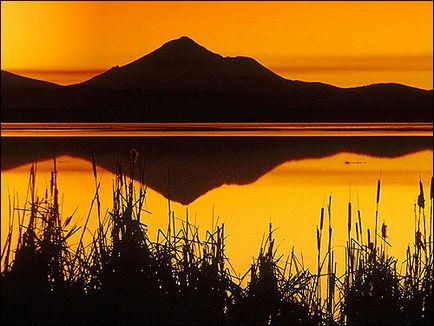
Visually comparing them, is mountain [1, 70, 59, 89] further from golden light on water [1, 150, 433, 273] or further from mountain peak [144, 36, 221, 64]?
golden light on water [1, 150, 433, 273]

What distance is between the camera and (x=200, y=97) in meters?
78.8

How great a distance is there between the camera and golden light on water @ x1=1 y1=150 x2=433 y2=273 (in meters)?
7.84

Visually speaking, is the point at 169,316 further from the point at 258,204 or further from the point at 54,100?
the point at 54,100

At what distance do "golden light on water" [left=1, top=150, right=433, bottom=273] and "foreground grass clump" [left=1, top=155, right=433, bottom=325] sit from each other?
18.0 inches

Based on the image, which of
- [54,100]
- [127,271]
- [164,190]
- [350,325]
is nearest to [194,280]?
[127,271]

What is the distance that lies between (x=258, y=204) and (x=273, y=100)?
74.6 meters

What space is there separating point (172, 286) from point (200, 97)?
7375 centimetres

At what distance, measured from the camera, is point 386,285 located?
208 inches

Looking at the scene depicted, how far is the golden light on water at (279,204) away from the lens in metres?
7.84

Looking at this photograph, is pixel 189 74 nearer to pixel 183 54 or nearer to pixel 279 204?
pixel 183 54

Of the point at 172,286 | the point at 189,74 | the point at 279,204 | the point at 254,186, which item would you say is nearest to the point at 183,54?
the point at 189,74

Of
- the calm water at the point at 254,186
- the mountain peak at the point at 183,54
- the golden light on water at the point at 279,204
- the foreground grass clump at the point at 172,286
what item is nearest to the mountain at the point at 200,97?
the mountain peak at the point at 183,54

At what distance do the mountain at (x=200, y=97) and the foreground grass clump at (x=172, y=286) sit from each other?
61.7 metres

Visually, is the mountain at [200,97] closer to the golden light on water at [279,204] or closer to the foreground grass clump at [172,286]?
the golden light on water at [279,204]
